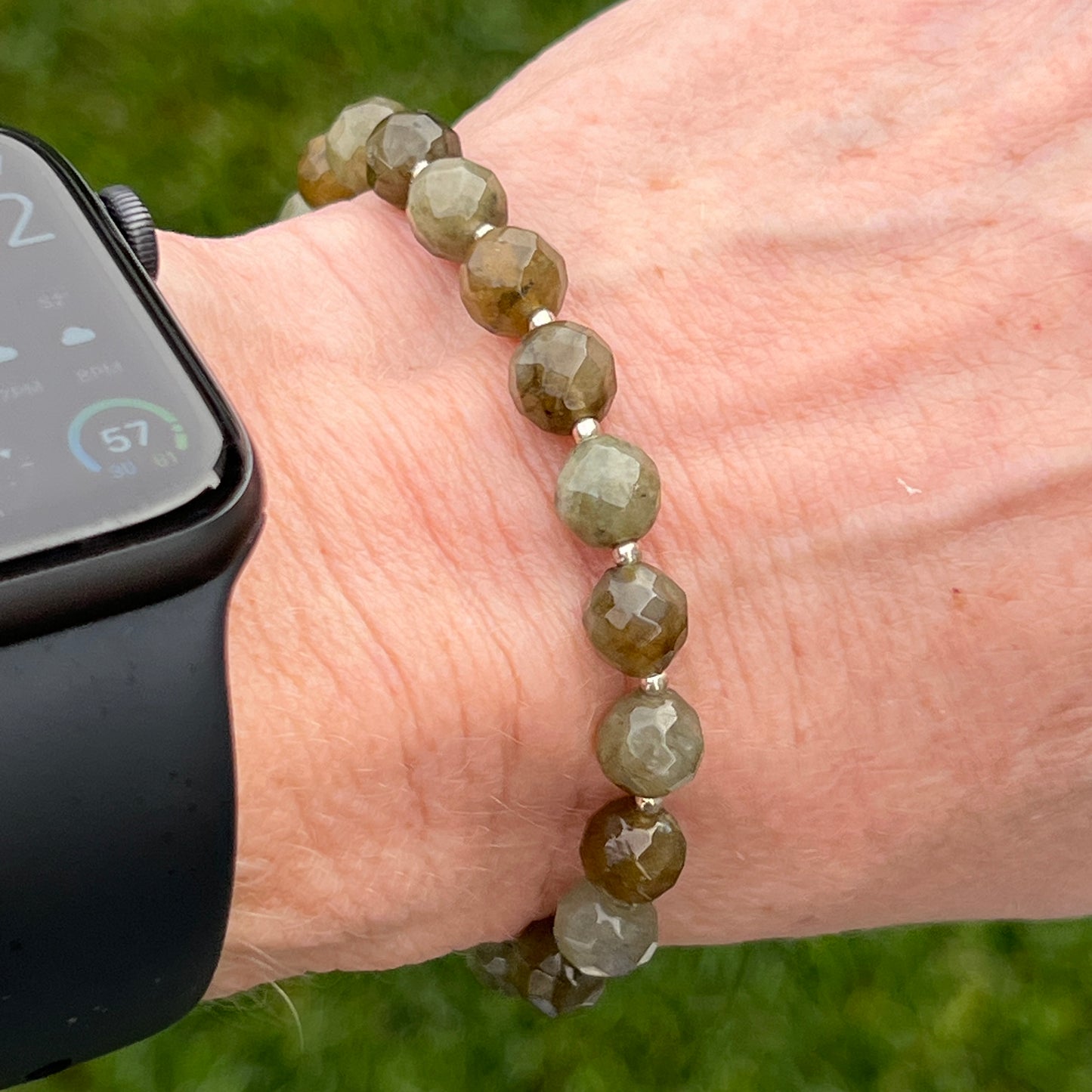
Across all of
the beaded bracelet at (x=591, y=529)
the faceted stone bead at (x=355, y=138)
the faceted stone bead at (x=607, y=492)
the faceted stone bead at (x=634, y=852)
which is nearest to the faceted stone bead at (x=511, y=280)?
the beaded bracelet at (x=591, y=529)

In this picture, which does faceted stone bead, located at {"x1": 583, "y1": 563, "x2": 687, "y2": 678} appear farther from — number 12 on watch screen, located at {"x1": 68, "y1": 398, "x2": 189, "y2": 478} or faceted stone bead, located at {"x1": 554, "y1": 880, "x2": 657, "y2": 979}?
number 12 on watch screen, located at {"x1": 68, "y1": 398, "x2": 189, "y2": 478}

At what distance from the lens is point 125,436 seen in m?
0.71

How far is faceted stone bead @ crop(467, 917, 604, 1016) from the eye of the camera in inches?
40.6

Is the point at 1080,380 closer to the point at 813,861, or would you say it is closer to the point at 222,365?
the point at 813,861

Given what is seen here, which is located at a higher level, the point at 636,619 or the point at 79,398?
the point at 79,398

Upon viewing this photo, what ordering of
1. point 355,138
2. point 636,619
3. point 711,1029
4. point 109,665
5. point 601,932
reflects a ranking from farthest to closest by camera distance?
point 711,1029, point 355,138, point 601,932, point 636,619, point 109,665

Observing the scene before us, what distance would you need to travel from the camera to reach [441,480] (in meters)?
0.91

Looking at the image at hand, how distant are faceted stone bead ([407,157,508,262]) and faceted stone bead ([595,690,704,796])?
1.11 ft

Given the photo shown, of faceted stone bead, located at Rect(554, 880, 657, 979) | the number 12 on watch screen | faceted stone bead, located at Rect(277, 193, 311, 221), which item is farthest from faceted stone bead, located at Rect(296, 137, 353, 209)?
faceted stone bead, located at Rect(554, 880, 657, 979)

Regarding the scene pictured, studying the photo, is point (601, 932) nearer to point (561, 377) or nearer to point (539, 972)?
point (539, 972)

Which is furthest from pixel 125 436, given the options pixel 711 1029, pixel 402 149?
pixel 711 1029

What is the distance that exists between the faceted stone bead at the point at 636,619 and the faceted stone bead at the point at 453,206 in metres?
0.26

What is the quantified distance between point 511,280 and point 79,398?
314 millimetres

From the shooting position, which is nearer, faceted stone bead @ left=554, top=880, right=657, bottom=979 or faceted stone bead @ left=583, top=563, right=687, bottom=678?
faceted stone bead @ left=583, top=563, right=687, bottom=678
